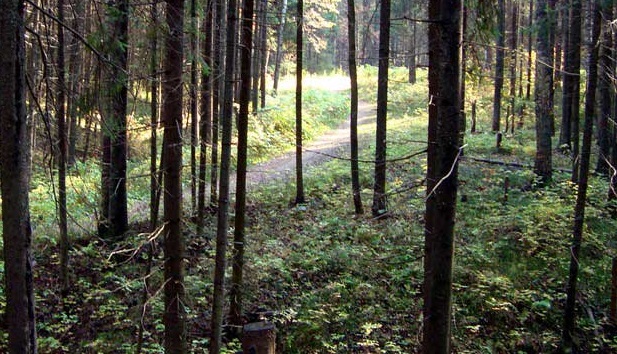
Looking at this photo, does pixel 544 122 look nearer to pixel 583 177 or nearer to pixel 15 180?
pixel 583 177

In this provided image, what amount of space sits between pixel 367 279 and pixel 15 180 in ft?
28.5

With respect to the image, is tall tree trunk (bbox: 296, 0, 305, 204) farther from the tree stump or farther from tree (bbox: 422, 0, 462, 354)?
tree (bbox: 422, 0, 462, 354)

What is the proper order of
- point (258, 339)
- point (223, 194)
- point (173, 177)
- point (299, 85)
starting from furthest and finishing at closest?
point (299, 85) < point (223, 194) < point (258, 339) < point (173, 177)

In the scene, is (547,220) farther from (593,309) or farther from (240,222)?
(240,222)

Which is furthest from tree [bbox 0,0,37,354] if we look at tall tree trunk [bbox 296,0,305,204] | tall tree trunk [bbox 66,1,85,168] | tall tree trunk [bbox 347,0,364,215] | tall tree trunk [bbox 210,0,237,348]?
tall tree trunk [bbox 347,0,364,215]

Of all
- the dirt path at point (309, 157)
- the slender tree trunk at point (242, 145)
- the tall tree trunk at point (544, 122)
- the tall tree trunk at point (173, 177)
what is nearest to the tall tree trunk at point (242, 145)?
the slender tree trunk at point (242, 145)

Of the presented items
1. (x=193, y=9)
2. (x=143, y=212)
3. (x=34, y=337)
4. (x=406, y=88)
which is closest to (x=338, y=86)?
(x=406, y=88)

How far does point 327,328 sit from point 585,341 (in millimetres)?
4964

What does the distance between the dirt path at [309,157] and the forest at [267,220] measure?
53 cm

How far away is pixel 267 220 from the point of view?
1513 centimetres

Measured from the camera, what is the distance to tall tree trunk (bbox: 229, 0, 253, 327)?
8006 mm

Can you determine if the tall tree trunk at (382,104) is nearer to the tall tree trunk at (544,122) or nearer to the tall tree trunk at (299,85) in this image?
the tall tree trunk at (299,85)

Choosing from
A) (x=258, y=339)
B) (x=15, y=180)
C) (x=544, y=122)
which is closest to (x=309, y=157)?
(x=544, y=122)

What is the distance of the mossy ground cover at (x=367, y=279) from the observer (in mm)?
9398
